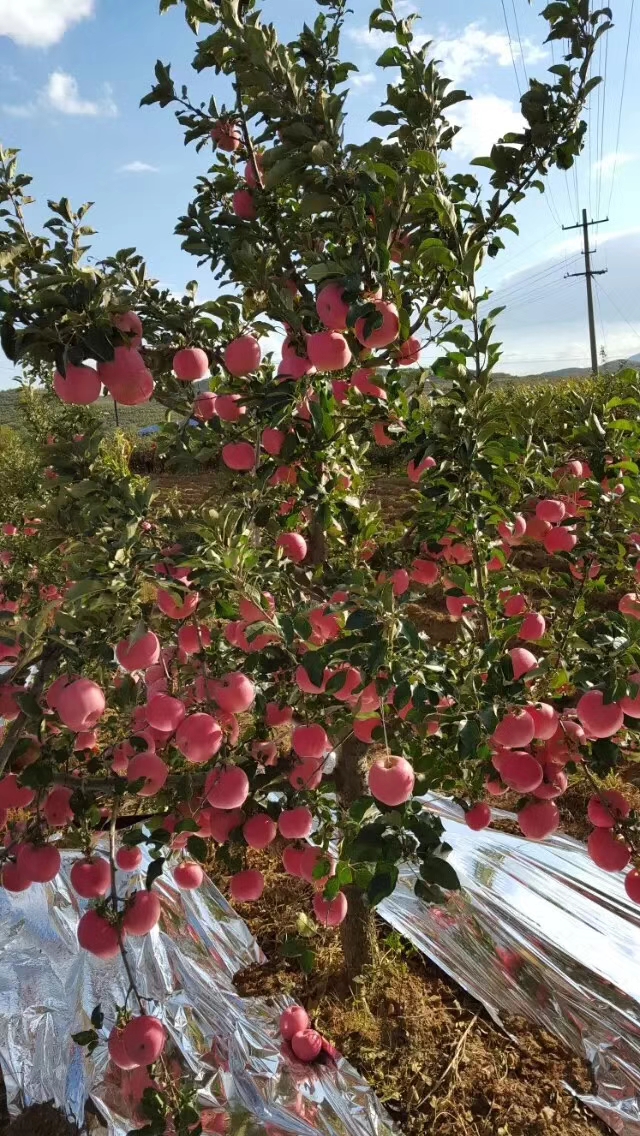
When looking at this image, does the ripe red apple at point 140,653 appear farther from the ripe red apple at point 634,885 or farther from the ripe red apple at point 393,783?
the ripe red apple at point 634,885

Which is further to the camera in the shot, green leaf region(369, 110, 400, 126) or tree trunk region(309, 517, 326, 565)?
tree trunk region(309, 517, 326, 565)

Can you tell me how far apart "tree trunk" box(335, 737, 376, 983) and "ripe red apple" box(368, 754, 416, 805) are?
0.93 metres

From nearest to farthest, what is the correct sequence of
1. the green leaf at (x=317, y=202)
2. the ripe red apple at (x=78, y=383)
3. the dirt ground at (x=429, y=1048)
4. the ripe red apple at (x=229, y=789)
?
the ripe red apple at (x=78, y=383) → the green leaf at (x=317, y=202) → the ripe red apple at (x=229, y=789) → the dirt ground at (x=429, y=1048)

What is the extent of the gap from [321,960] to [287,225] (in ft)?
7.30

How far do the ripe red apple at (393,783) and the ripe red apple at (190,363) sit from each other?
2.88ft

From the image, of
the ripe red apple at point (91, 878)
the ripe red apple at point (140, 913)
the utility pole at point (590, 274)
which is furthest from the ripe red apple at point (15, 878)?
the utility pole at point (590, 274)

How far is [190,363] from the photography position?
57.5 inches

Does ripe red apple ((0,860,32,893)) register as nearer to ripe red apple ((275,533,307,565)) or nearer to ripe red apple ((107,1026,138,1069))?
ripe red apple ((107,1026,138,1069))

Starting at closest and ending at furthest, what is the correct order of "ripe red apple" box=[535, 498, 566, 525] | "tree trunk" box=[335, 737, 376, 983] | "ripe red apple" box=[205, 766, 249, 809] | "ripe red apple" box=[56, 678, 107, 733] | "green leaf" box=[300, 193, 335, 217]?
"green leaf" box=[300, 193, 335, 217], "ripe red apple" box=[56, 678, 107, 733], "ripe red apple" box=[205, 766, 249, 809], "ripe red apple" box=[535, 498, 566, 525], "tree trunk" box=[335, 737, 376, 983]

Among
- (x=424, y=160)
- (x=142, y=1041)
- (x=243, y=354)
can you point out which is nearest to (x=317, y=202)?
(x=424, y=160)

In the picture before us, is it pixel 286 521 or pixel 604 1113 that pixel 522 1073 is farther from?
pixel 286 521

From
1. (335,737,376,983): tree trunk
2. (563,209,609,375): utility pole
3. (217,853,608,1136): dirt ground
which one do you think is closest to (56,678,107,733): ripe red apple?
(335,737,376,983): tree trunk

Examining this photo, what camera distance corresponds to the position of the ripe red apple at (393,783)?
1.18m

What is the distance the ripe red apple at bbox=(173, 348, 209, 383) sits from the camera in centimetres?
146
